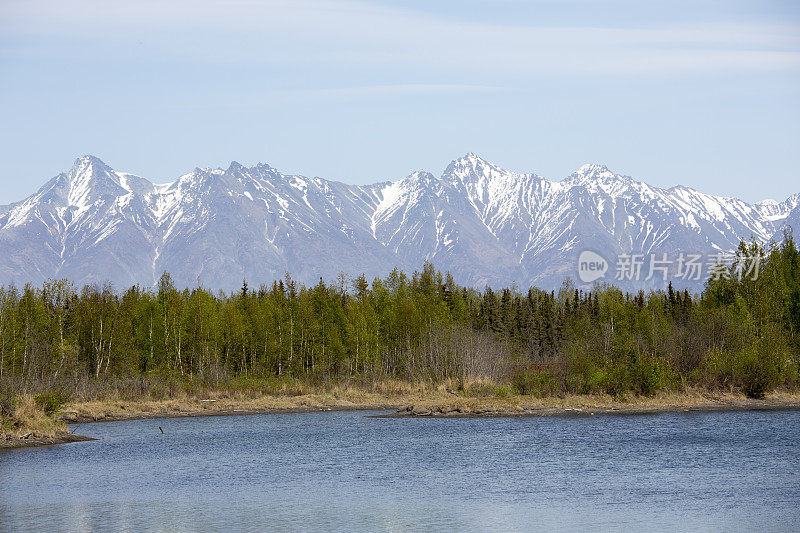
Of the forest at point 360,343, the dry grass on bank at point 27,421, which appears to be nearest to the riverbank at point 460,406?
the forest at point 360,343

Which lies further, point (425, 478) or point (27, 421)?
point (27, 421)

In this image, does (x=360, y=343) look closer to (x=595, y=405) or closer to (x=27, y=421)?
(x=595, y=405)

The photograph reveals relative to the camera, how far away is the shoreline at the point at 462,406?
7625cm

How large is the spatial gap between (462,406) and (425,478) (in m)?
38.3

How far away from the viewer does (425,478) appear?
4300 centimetres

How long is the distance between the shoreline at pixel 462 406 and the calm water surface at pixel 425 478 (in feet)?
24.2

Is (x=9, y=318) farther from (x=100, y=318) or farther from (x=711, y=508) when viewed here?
(x=711, y=508)

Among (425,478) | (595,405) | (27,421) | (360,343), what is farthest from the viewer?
(360,343)

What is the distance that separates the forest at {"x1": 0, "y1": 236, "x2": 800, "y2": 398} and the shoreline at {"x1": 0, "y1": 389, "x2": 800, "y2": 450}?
62.1 inches

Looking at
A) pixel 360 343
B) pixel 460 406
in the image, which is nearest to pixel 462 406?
pixel 460 406

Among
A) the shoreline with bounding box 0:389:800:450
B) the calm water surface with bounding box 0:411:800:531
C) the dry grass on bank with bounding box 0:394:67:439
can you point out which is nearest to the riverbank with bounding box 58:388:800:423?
the shoreline with bounding box 0:389:800:450

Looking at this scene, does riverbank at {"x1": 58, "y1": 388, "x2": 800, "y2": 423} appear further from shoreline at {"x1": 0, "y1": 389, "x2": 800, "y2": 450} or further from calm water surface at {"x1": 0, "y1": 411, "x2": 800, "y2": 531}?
calm water surface at {"x1": 0, "y1": 411, "x2": 800, "y2": 531}

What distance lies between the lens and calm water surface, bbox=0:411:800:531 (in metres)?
32.4

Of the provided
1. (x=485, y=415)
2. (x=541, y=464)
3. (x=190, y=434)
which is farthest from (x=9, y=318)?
(x=541, y=464)
